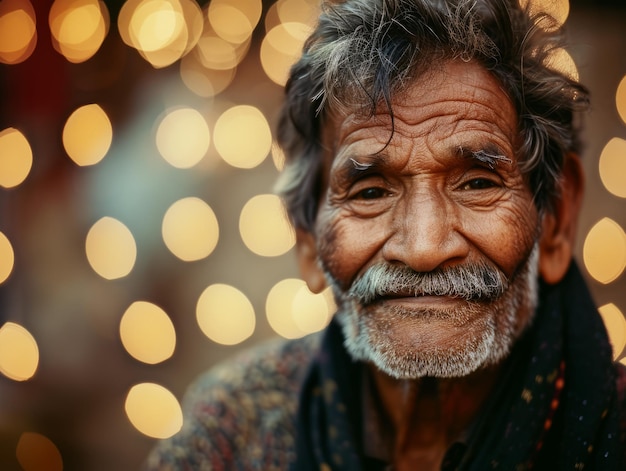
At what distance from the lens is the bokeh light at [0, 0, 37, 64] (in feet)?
12.5

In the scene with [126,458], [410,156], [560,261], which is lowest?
[126,458]

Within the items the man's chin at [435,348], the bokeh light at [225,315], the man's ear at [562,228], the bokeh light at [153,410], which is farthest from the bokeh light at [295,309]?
the man's chin at [435,348]

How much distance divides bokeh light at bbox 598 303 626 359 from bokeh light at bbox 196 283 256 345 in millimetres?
2205

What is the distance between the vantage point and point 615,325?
11.4 feet

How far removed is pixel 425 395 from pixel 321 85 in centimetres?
95

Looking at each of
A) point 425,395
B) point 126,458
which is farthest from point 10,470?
point 425,395

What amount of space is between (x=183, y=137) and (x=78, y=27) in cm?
96

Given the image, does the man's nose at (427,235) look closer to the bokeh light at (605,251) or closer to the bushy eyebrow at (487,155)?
the bushy eyebrow at (487,155)

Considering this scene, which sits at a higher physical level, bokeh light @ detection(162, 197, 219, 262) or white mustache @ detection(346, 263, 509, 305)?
white mustache @ detection(346, 263, 509, 305)

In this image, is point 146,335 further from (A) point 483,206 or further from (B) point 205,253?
(A) point 483,206

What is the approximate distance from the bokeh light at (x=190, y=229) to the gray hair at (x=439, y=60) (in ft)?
8.60

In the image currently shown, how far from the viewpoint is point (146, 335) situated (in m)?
4.27

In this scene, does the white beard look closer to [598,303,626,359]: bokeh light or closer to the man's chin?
the man's chin

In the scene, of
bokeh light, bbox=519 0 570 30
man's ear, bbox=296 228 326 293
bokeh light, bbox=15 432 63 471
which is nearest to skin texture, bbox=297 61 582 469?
man's ear, bbox=296 228 326 293
